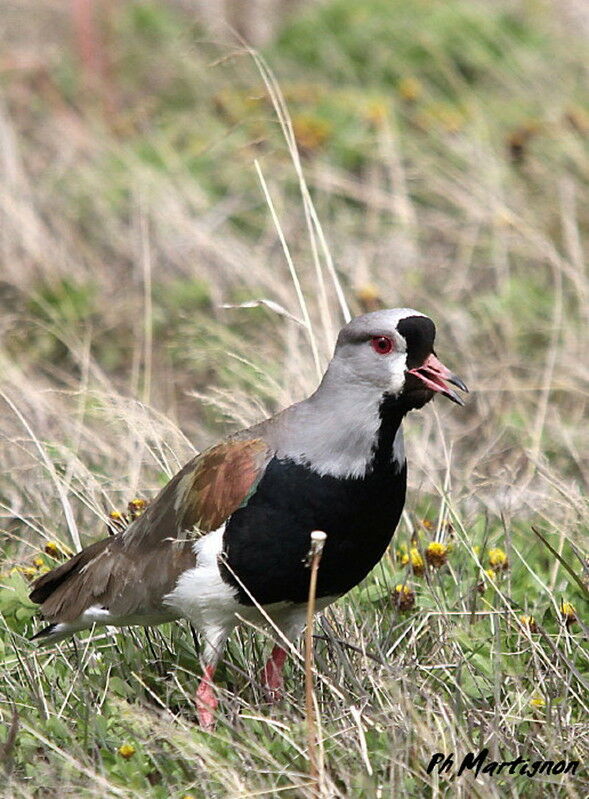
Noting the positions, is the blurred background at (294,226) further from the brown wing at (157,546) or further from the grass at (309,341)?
the brown wing at (157,546)

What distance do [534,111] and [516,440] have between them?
109 inches

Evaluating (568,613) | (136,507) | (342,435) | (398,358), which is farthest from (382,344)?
(136,507)

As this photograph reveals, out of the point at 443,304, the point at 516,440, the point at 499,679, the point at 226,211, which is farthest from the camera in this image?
the point at 226,211

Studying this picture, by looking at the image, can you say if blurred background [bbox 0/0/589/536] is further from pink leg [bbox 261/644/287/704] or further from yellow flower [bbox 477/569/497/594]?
pink leg [bbox 261/644/287/704]

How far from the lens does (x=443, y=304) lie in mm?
5961

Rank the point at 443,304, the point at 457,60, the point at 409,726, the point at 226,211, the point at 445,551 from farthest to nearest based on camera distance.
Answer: the point at 457,60
the point at 226,211
the point at 443,304
the point at 445,551
the point at 409,726

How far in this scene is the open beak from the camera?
10.5 feet

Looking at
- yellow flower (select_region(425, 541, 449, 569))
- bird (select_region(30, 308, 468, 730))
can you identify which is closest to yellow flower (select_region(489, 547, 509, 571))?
yellow flower (select_region(425, 541, 449, 569))

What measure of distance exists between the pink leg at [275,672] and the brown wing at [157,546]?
298mm

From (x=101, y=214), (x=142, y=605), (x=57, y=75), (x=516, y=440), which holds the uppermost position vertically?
(x=57, y=75)

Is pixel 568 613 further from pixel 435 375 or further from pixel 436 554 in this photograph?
pixel 435 375

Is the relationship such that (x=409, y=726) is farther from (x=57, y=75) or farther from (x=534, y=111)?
(x=57, y=75)

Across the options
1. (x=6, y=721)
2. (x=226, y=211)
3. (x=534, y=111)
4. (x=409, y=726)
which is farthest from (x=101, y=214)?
(x=409, y=726)
